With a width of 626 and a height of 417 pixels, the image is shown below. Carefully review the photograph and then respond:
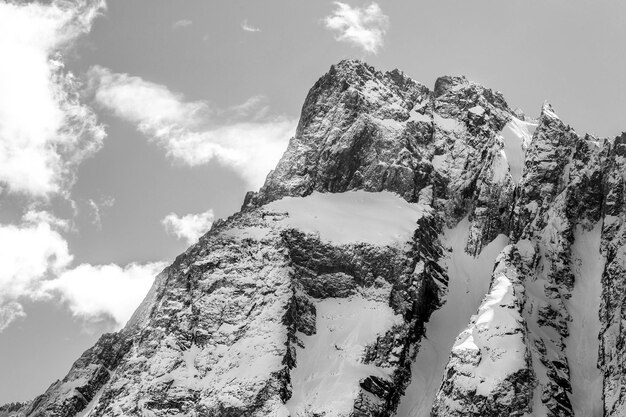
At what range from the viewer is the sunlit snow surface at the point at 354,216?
176125 mm

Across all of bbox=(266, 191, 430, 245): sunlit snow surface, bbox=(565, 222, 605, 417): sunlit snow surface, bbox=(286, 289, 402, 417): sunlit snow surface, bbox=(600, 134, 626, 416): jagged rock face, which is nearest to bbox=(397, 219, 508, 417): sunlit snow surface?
bbox=(286, 289, 402, 417): sunlit snow surface

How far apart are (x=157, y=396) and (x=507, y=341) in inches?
2367

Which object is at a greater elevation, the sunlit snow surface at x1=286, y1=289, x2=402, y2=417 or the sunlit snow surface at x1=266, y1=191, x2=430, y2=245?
the sunlit snow surface at x1=266, y1=191, x2=430, y2=245

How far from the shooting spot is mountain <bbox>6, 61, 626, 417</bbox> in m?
143

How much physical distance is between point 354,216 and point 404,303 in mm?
26549

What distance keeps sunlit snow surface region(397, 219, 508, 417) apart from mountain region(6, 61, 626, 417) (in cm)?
33

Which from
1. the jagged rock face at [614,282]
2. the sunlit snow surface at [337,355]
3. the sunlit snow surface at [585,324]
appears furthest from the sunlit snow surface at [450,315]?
the jagged rock face at [614,282]

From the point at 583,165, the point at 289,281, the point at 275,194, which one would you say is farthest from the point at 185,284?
the point at 583,165

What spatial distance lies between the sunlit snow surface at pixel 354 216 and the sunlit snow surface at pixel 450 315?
11827 millimetres

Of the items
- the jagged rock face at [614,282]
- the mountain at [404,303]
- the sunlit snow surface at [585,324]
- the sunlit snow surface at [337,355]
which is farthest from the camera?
the sunlit snow surface at [337,355]

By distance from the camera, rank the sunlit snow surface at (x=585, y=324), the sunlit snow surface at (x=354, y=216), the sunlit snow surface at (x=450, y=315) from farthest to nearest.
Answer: the sunlit snow surface at (x=354, y=216) < the sunlit snow surface at (x=450, y=315) < the sunlit snow surface at (x=585, y=324)

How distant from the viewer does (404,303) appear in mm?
164625

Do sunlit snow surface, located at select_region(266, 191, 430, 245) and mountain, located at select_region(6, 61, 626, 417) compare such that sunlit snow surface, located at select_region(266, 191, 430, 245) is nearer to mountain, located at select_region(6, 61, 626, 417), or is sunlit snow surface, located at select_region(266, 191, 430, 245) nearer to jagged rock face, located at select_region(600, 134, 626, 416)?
mountain, located at select_region(6, 61, 626, 417)

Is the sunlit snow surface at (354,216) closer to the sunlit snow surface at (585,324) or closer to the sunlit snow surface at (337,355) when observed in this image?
the sunlit snow surface at (337,355)
